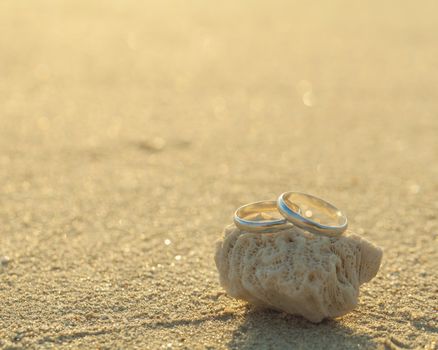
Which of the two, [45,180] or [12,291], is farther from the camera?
[45,180]

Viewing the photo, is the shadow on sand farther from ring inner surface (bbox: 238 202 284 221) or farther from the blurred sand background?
ring inner surface (bbox: 238 202 284 221)

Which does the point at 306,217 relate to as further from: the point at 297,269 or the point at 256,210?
the point at 297,269

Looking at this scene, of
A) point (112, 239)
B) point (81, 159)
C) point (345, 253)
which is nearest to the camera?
point (345, 253)

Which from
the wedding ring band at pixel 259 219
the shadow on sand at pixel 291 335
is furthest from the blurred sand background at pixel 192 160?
the wedding ring band at pixel 259 219

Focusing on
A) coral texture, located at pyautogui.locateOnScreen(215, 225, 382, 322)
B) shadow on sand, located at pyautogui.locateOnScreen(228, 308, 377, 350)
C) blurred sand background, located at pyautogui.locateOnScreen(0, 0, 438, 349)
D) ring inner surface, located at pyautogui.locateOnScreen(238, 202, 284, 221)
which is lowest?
blurred sand background, located at pyautogui.locateOnScreen(0, 0, 438, 349)

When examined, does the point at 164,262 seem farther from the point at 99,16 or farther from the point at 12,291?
the point at 99,16

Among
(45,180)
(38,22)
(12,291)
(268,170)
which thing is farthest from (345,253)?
(38,22)

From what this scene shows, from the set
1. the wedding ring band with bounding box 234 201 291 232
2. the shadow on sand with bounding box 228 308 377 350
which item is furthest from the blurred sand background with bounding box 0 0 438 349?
the wedding ring band with bounding box 234 201 291 232
